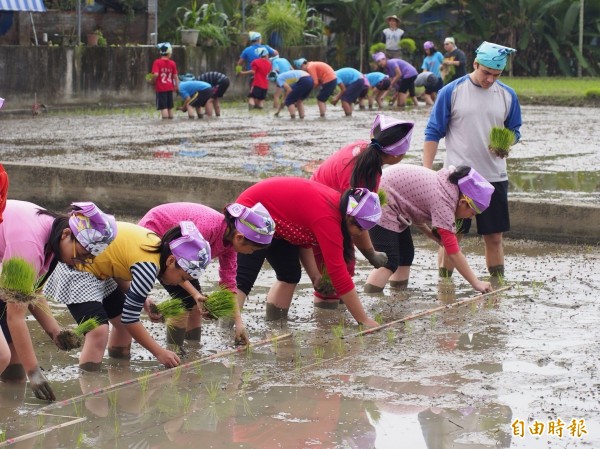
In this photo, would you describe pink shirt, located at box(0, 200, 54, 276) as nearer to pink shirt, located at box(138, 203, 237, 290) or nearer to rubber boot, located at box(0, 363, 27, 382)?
rubber boot, located at box(0, 363, 27, 382)

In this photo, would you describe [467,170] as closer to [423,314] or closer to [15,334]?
[423,314]

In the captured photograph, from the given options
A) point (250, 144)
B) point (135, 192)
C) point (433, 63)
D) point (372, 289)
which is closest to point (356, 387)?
point (372, 289)

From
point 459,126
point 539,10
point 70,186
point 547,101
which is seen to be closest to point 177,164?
point 70,186

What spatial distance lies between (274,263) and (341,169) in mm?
694

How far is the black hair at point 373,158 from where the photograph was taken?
7.19m

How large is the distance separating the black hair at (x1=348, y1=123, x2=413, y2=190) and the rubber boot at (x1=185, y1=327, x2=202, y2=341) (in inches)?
51.4

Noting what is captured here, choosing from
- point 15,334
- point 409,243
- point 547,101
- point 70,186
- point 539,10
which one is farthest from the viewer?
point 539,10

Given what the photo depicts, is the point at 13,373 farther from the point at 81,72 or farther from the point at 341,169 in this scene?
the point at 81,72

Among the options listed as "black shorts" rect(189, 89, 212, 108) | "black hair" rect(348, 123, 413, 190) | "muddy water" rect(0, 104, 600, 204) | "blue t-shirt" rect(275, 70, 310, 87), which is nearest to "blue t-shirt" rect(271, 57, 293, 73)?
"muddy water" rect(0, 104, 600, 204)

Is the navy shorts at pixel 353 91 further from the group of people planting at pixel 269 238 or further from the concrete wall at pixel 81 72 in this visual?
the group of people planting at pixel 269 238

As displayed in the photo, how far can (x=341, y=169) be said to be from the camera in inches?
292

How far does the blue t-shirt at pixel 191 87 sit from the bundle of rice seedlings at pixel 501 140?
13.9 metres

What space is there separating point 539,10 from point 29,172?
23.3m

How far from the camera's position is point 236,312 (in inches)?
252
